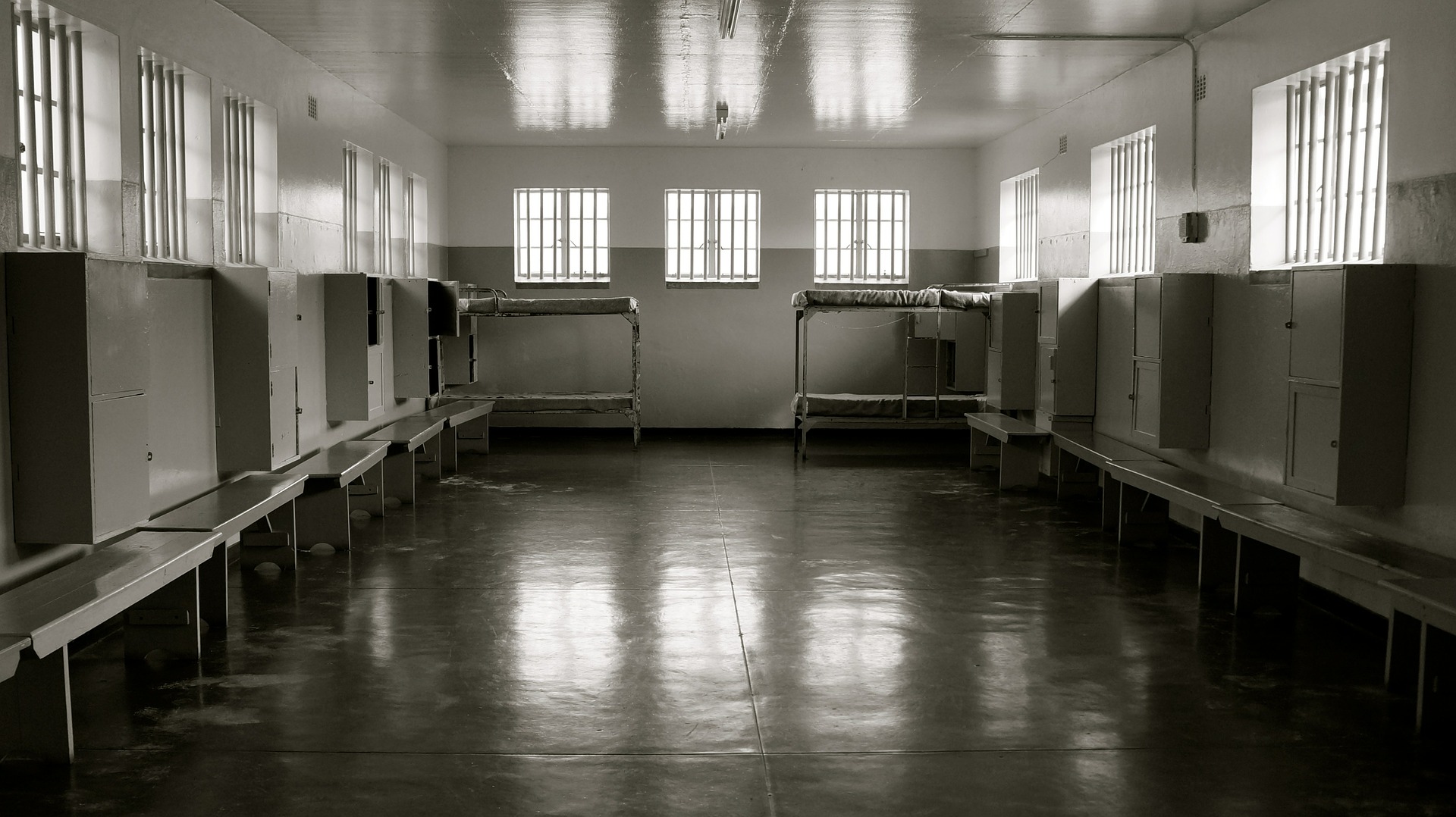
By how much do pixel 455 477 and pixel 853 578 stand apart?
4.61 meters

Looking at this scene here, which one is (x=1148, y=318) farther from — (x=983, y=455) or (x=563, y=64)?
(x=563, y=64)

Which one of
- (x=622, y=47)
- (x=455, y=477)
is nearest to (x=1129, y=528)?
(x=622, y=47)

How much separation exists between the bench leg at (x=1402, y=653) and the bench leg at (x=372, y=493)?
5.89m

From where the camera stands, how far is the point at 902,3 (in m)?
6.47

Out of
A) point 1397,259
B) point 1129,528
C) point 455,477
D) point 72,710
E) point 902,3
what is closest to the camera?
point 72,710

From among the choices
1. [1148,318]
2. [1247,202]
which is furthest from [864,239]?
[1247,202]

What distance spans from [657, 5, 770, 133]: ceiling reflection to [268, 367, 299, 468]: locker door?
9.81 feet

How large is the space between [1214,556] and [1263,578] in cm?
49

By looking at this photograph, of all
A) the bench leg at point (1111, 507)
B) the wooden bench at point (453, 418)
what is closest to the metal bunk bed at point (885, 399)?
the wooden bench at point (453, 418)

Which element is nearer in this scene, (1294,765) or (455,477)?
(1294,765)

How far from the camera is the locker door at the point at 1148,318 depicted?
7094 millimetres

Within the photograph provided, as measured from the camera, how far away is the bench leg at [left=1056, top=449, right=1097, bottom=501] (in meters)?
8.70

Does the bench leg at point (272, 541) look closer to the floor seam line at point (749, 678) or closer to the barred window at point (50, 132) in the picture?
the barred window at point (50, 132)

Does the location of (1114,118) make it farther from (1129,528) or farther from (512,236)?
(512,236)
